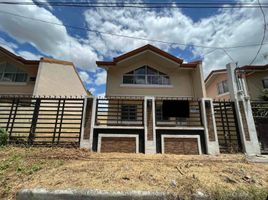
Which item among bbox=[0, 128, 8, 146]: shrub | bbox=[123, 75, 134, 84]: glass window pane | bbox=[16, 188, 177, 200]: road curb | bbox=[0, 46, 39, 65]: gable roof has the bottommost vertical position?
bbox=[16, 188, 177, 200]: road curb

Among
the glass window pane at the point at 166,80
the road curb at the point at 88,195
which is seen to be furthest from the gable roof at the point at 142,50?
the road curb at the point at 88,195

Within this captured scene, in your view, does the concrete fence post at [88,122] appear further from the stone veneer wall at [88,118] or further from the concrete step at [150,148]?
the concrete step at [150,148]

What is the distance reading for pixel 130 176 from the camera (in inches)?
164

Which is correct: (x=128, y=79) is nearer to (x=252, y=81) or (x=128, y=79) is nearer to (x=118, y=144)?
(x=118, y=144)

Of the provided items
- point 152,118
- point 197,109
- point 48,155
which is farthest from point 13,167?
point 197,109

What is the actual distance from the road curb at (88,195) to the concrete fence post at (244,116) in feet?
19.5

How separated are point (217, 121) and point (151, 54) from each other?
Result: 711 cm

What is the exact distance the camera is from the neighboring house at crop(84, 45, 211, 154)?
735 cm

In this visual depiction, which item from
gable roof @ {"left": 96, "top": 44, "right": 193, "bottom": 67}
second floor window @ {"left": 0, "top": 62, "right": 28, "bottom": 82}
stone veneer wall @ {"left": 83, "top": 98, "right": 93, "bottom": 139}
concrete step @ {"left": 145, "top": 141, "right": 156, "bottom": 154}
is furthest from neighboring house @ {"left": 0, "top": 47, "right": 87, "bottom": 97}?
concrete step @ {"left": 145, "top": 141, "right": 156, "bottom": 154}

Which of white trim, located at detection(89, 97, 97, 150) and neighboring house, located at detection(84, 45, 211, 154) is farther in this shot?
neighboring house, located at detection(84, 45, 211, 154)

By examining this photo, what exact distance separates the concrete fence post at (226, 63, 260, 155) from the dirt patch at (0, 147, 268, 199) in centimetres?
234

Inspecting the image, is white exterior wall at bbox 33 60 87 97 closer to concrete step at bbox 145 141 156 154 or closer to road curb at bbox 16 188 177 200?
concrete step at bbox 145 141 156 154

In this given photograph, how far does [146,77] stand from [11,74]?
1203 centimetres

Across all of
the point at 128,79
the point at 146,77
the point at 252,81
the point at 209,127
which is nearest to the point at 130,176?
the point at 209,127
